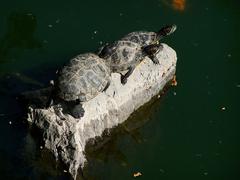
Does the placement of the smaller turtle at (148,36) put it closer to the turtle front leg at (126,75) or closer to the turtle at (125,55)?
the turtle at (125,55)

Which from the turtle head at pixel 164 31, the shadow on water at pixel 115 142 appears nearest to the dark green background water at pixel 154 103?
the shadow on water at pixel 115 142

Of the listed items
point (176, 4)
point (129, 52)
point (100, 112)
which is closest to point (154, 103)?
point (129, 52)

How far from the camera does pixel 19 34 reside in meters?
9.29

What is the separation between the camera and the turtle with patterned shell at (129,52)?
812cm

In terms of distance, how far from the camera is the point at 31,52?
8883 millimetres

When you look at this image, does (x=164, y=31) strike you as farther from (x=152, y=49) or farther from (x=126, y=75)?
(x=126, y=75)

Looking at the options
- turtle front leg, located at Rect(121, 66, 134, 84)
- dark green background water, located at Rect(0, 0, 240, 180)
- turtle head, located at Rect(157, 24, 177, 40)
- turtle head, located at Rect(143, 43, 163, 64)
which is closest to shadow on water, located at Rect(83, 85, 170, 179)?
dark green background water, located at Rect(0, 0, 240, 180)

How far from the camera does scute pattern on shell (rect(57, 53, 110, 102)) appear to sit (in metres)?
7.49

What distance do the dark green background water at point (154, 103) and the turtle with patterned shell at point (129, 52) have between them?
64cm

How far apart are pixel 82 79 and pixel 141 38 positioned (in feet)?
4.65

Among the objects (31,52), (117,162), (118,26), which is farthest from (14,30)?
(117,162)

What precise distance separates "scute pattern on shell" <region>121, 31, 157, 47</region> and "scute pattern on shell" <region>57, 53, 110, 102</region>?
0.86 m

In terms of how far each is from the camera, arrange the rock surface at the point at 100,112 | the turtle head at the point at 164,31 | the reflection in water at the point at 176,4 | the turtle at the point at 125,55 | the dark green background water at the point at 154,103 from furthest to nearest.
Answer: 1. the reflection in water at the point at 176,4
2. the turtle head at the point at 164,31
3. the turtle at the point at 125,55
4. the dark green background water at the point at 154,103
5. the rock surface at the point at 100,112

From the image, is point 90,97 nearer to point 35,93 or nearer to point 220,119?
point 35,93
